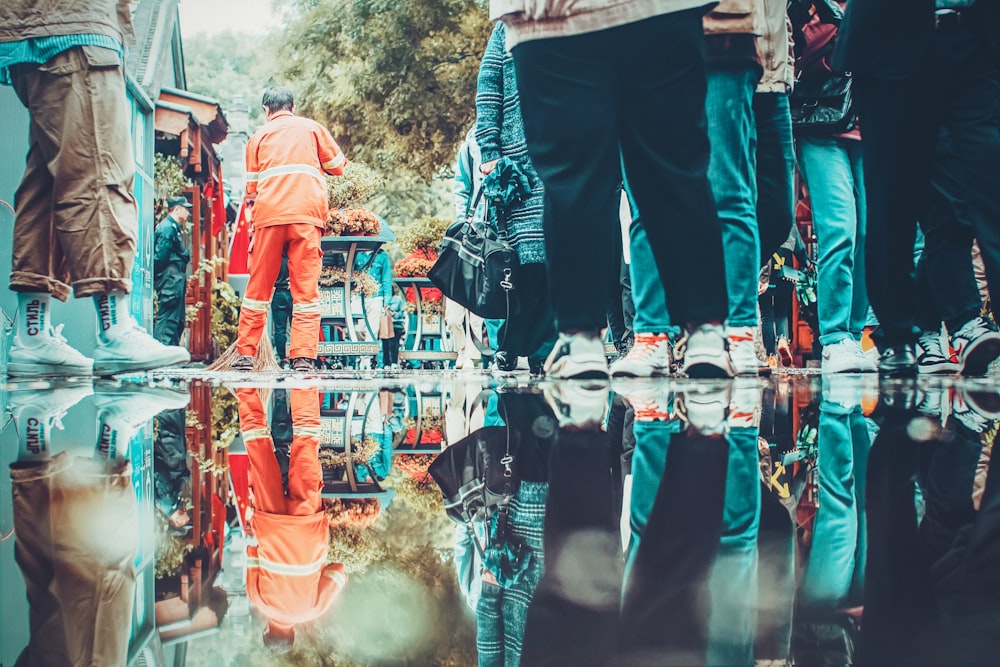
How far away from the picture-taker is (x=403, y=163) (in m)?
15.9

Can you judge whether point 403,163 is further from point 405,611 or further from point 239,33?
point 239,33

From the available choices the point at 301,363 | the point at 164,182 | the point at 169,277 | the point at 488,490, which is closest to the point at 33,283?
the point at 301,363

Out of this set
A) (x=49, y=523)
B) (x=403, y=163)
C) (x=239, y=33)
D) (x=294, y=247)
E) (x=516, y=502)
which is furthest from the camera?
(x=239, y=33)

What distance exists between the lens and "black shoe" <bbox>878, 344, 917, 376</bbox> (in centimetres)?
344

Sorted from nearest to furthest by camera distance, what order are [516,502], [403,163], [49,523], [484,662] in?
1. [484,662]
2. [49,523]
3. [516,502]
4. [403,163]

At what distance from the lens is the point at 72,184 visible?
3543 mm

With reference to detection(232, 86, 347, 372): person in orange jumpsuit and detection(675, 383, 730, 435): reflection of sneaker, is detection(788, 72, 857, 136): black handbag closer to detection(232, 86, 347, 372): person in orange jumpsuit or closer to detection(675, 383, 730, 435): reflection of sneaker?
detection(675, 383, 730, 435): reflection of sneaker

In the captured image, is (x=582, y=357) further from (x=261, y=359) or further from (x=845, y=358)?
(x=261, y=359)

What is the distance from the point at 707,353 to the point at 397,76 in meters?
13.4

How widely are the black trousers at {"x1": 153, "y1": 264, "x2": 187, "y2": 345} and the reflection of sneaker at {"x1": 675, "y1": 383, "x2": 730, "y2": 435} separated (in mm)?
8259

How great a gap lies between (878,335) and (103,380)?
3.16 m

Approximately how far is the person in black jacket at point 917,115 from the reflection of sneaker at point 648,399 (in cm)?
110

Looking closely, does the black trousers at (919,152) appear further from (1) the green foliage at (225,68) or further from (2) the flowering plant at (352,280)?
(1) the green foliage at (225,68)

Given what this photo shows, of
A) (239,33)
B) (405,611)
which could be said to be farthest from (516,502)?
(239,33)
